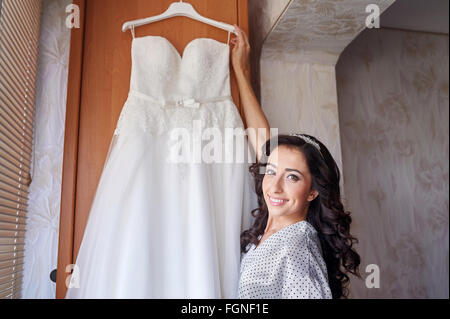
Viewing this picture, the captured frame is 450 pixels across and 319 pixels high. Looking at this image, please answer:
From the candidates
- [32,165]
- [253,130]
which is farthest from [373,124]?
[32,165]

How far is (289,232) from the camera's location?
1.14 meters

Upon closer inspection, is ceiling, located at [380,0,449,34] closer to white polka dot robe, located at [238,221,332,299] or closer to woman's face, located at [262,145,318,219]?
woman's face, located at [262,145,318,219]

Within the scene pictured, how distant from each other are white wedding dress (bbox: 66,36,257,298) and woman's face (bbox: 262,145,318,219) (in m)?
0.10

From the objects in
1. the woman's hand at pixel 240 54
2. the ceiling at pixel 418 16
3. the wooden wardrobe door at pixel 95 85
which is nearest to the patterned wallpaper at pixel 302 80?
the woman's hand at pixel 240 54

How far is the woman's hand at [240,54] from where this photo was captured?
4.46 feet

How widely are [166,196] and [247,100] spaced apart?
48 cm

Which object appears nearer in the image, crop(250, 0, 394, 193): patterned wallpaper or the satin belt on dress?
the satin belt on dress

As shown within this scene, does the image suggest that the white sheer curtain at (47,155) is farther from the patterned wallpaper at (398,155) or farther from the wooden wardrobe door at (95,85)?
the patterned wallpaper at (398,155)

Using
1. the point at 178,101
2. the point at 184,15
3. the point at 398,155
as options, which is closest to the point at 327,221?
the point at 178,101

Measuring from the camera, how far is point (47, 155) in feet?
5.31

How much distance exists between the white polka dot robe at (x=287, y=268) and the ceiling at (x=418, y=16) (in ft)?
5.64

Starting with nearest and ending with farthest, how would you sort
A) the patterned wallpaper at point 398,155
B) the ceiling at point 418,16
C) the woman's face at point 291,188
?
the woman's face at point 291,188
the ceiling at point 418,16
the patterned wallpaper at point 398,155

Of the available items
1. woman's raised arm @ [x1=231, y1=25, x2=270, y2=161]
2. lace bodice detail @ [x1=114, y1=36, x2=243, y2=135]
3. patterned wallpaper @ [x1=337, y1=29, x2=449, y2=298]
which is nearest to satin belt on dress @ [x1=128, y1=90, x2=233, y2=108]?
lace bodice detail @ [x1=114, y1=36, x2=243, y2=135]

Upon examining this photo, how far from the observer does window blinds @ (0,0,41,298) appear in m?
1.25
